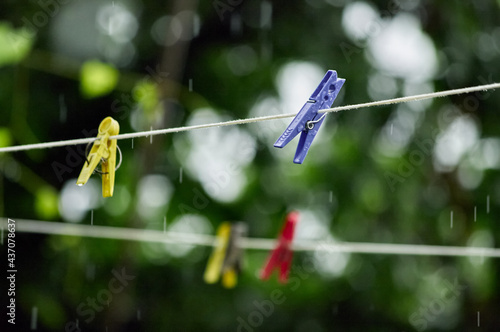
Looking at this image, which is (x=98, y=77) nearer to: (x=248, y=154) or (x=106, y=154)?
(x=106, y=154)

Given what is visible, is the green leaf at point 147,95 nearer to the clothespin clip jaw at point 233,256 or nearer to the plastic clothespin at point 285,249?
the clothespin clip jaw at point 233,256

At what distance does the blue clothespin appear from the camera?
1.22 meters

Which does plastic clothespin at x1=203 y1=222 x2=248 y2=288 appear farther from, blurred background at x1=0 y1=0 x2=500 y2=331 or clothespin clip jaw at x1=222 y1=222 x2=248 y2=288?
blurred background at x1=0 y1=0 x2=500 y2=331

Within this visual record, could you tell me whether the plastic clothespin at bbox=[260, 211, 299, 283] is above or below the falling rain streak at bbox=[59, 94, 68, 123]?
below

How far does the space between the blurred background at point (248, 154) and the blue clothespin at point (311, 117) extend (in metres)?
1.82

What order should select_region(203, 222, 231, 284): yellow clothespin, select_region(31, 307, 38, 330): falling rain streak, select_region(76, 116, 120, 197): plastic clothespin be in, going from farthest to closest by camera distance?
1. select_region(31, 307, 38, 330): falling rain streak
2. select_region(203, 222, 231, 284): yellow clothespin
3. select_region(76, 116, 120, 197): plastic clothespin

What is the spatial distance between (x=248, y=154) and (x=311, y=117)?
239 cm

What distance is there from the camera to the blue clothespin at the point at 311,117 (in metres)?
1.22

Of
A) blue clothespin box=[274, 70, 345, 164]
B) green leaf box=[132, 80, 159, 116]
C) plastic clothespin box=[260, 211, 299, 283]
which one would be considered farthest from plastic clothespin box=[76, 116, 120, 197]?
green leaf box=[132, 80, 159, 116]

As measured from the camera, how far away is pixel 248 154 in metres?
3.63

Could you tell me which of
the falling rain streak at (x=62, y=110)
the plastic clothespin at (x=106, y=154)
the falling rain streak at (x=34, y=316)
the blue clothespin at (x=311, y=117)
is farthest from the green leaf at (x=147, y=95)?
the blue clothespin at (x=311, y=117)

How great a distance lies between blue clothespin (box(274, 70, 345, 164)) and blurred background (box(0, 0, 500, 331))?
5.96 feet

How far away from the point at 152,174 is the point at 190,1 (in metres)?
0.88

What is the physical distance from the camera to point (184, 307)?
12.9 feet
